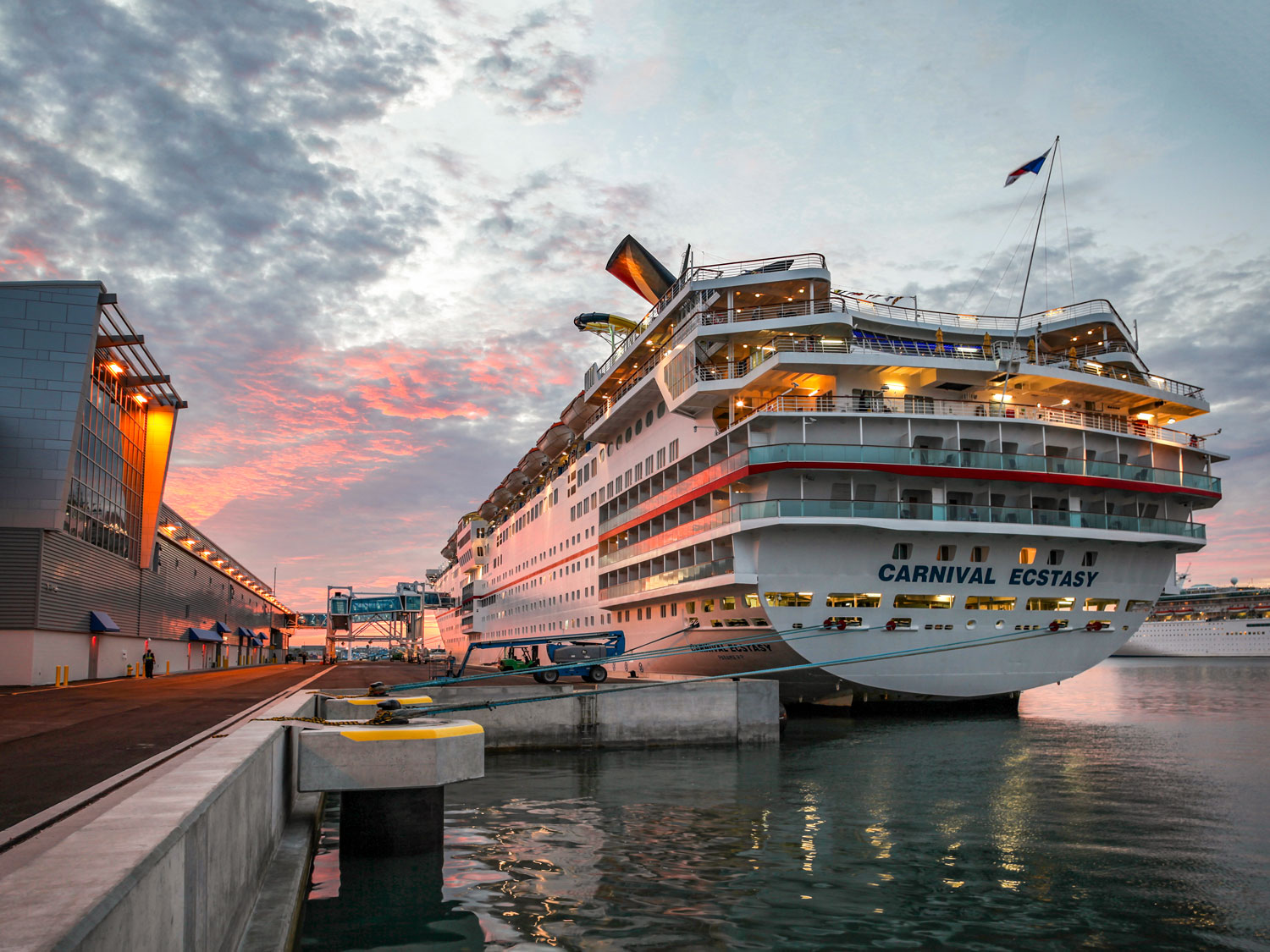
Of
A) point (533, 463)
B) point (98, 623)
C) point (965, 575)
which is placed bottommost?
point (98, 623)

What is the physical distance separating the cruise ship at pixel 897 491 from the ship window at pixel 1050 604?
7 cm

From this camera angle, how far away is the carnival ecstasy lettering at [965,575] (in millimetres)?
33000

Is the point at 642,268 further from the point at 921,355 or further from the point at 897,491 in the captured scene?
the point at 897,491

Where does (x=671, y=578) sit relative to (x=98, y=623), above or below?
above

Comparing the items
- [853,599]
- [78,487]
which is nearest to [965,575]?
[853,599]

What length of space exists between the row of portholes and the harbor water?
22.8 meters

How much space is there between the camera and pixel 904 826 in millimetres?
15500

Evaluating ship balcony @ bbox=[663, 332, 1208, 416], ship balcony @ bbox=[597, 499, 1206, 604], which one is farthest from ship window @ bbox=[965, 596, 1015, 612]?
ship balcony @ bbox=[663, 332, 1208, 416]

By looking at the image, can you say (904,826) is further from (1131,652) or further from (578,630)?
(1131,652)

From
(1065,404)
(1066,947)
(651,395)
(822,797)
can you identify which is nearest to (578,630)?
(651,395)

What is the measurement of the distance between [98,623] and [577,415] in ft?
98.2

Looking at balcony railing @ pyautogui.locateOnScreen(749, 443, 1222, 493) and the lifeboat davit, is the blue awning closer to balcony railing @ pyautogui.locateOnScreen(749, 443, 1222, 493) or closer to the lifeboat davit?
the lifeboat davit

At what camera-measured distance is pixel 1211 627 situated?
155750 millimetres

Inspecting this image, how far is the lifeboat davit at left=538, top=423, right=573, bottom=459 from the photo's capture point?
6869 centimetres
